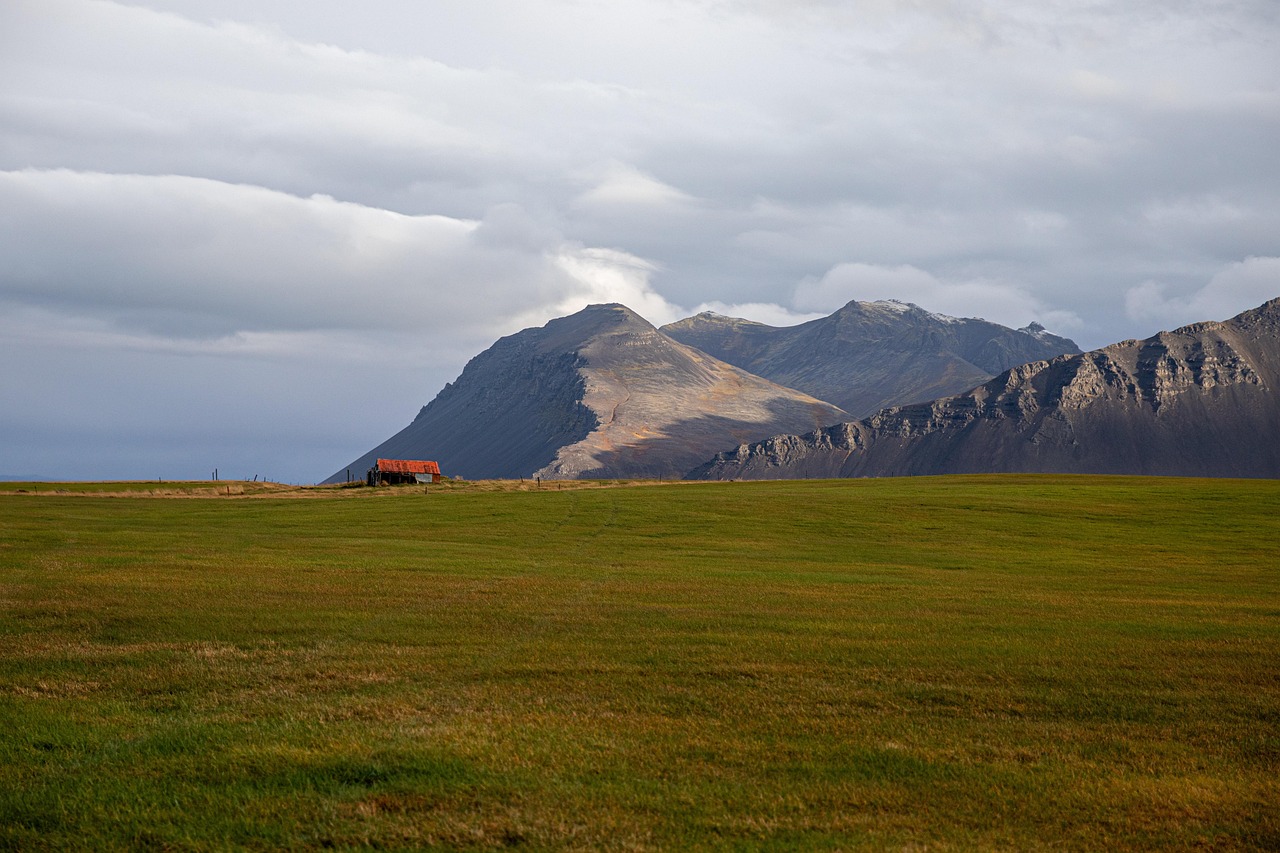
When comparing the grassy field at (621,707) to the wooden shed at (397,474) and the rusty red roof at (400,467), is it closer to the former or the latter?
the wooden shed at (397,474)

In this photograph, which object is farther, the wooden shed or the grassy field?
the wooden shed

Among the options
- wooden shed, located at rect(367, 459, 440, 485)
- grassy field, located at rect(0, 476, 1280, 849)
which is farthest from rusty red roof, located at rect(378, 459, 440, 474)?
grassy field, located at rect(0, 476, 1280, 849)

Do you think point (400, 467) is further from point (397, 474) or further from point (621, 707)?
point (621, 707)

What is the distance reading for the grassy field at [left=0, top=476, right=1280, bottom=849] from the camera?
10094mm

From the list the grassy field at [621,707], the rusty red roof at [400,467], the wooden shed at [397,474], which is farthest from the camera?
the rusty red roof at [400,467]

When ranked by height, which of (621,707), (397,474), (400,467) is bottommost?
(621,707)

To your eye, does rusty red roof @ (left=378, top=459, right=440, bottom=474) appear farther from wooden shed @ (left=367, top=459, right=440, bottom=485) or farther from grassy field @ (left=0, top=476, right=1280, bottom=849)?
grassy field @ (left=0, top=476, right=1280, bottom=849)

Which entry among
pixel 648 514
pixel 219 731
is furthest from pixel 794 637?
pixel 648 514

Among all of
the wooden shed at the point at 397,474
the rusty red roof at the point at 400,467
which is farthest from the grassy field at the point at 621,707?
the rusty red roof at the point at 400,467

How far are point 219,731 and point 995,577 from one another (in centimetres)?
3142

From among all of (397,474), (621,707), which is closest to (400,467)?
(397,474)

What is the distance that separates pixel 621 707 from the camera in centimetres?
1460

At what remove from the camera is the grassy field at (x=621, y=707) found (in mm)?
10094

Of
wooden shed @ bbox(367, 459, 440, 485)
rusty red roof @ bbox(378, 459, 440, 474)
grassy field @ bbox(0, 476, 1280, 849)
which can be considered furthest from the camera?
rusty red roof @ bbox(378, 459, 440, 474)
